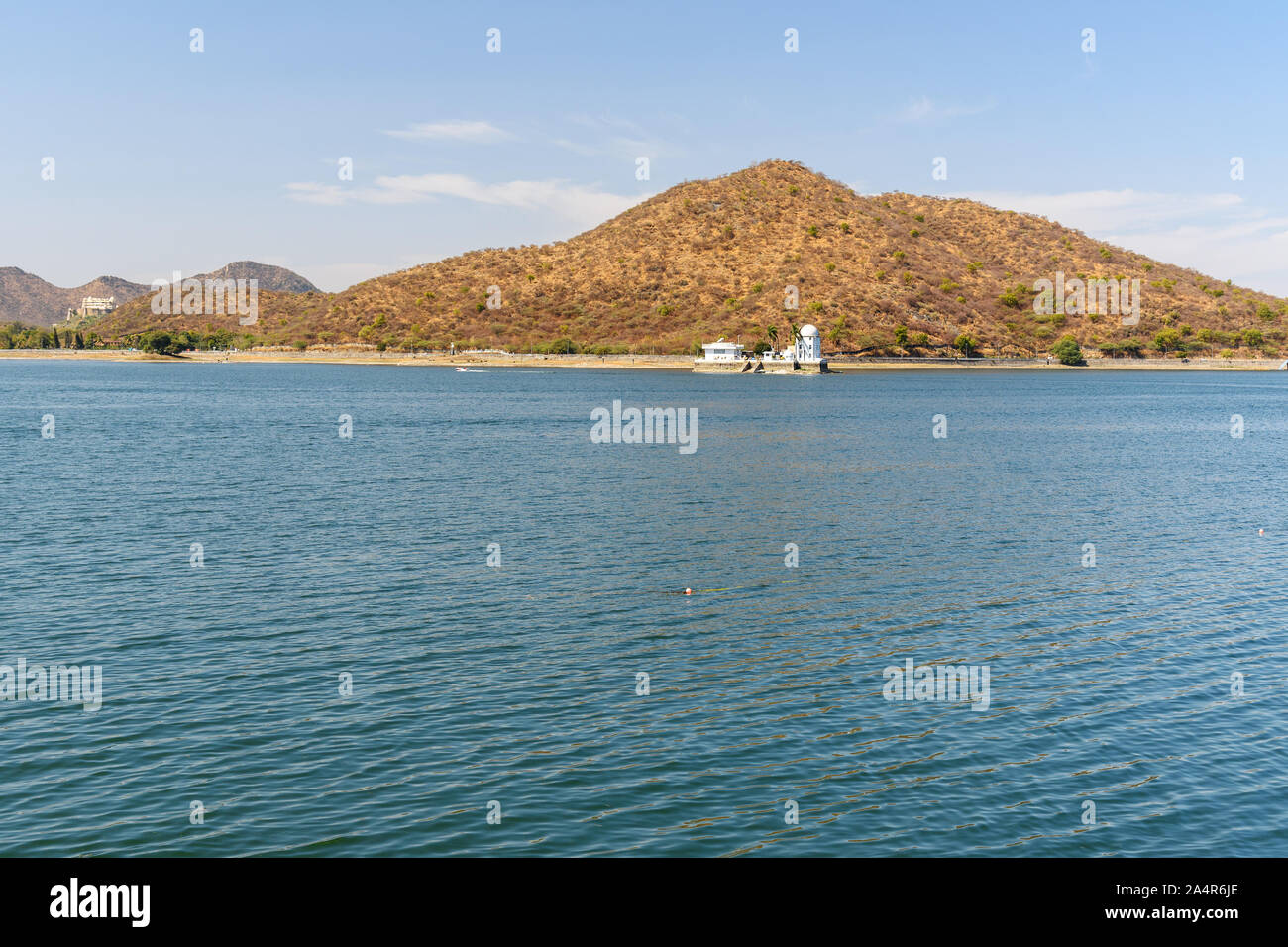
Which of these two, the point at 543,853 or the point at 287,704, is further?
the point at 287,704

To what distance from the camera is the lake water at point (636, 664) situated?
18.4 meters

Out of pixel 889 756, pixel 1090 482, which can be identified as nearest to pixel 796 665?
pixel 889 756

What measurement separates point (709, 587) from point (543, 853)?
20.1 metres

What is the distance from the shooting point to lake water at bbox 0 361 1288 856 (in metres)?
18.4

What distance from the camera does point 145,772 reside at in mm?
19891

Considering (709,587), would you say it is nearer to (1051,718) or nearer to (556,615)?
(556,615)

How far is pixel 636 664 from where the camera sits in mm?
27453

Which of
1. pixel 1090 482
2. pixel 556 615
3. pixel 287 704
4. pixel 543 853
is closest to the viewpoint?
pixel 543 853
